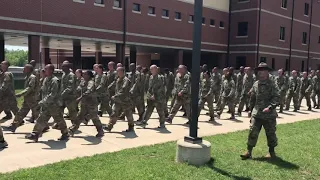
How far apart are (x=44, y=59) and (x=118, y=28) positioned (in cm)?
1601

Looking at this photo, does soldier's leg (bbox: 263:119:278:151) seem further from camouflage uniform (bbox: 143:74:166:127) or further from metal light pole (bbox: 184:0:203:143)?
camouflage uniform (bbox: 143:74:166:127)

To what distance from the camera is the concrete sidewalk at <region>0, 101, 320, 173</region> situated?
6.60 meters

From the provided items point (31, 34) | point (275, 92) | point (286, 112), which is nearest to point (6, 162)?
point (275, 92)

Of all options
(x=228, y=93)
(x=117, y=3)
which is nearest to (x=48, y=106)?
(x=228, y=93)

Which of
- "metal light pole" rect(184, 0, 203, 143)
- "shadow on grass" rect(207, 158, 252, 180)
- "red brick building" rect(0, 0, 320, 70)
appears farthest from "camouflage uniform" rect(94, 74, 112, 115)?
"red brick building" rect(0, 0, 320, 70)

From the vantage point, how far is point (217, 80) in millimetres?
13641

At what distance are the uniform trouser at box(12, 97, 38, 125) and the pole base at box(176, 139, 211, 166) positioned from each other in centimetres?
484

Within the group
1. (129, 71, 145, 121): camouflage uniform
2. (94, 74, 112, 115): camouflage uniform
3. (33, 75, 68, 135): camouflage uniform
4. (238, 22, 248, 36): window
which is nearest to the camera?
(33, 75, 68, 135): camouflage uniform

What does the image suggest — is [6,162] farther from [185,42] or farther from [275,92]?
[185,42]

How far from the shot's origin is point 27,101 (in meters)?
9.19

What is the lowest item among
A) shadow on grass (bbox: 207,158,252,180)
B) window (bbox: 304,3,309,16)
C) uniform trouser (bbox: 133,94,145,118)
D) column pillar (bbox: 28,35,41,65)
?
shadow on grass (bbox: 207,158,252,180)

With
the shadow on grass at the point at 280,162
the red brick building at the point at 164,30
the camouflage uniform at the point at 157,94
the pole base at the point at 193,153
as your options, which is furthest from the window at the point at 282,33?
the pole base at the point at 193,153

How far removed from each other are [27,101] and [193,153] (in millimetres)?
5257

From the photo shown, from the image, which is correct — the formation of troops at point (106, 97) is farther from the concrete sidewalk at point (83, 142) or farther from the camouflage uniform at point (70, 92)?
the concrete sidewalk at point (83, 142)
